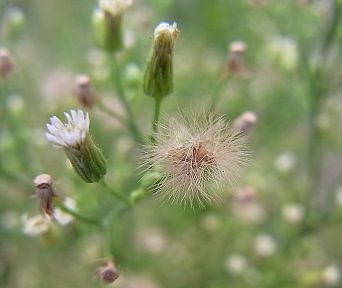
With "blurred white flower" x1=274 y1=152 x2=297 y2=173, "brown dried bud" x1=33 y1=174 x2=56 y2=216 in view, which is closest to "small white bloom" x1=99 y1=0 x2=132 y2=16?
"brown dried bud" x1=33 y1=174 x2=56 y2=216

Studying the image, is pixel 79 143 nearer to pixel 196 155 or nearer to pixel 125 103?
pixel 196 155

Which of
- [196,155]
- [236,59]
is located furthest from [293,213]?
[196,155]

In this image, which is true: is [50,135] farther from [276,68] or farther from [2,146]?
[276,68]

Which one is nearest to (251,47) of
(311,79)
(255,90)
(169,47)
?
(255,90)

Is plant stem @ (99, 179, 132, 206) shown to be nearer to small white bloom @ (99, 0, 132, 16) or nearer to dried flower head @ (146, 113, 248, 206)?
dried flower head @ (146, 113, 248, 206)

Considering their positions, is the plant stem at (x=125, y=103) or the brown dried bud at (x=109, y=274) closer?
the brown dried bud at (x=109, y=274)

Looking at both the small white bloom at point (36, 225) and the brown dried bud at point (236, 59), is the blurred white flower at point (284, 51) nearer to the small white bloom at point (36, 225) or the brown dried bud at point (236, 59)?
the brown dried bud at point (236, 59)

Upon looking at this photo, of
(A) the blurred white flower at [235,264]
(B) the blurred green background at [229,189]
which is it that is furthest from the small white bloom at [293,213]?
(A) the blurred white flower at [235,264]
